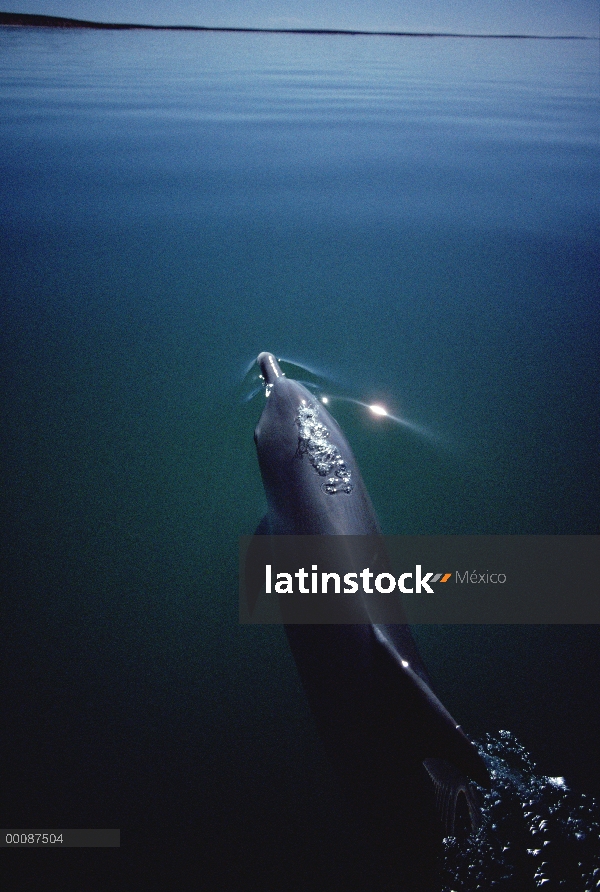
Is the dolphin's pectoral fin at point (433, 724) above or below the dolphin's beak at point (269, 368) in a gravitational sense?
below

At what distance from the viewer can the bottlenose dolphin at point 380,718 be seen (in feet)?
9.04

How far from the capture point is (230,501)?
17.7 ft

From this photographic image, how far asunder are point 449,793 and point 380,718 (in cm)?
58

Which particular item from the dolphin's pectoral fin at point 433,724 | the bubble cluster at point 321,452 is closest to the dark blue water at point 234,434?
the bubble cluster at point 321,452

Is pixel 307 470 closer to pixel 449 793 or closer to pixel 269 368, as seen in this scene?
pixel 269 368

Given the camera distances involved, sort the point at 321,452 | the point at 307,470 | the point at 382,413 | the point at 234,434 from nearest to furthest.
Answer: the point at 307,470
the point at 321,452
the point at 234,434
the point at 382,413

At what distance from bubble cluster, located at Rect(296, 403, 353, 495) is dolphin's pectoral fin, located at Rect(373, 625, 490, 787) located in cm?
167

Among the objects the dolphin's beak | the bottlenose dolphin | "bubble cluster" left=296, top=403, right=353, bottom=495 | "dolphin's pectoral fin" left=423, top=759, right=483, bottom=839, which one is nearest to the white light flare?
the dolphin's beak

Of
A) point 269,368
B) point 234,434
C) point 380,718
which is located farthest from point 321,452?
point 380,718

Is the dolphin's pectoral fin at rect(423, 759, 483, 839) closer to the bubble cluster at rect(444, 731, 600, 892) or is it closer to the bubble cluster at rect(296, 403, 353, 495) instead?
the bubble cluster at rect(444, 731, 600, 892)

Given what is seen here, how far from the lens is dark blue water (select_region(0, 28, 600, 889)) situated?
3656 millimetres

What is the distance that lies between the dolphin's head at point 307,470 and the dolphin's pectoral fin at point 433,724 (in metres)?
1.26

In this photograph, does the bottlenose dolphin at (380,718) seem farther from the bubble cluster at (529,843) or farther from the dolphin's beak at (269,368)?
the dolphin's beak at (269,368)

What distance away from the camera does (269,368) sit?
21.2 ft
